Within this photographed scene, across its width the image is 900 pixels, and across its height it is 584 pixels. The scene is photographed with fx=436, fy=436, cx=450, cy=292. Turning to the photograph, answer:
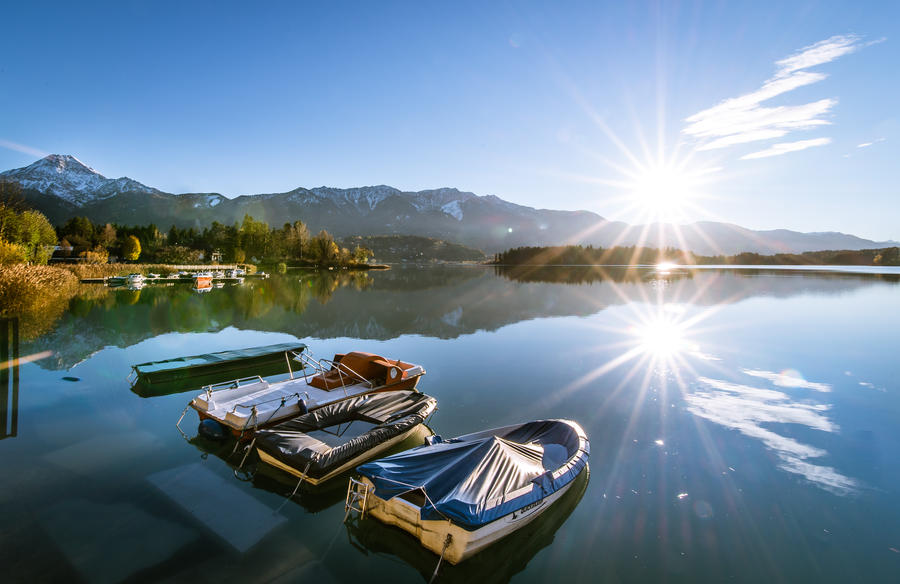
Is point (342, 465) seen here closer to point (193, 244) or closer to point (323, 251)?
point (323, 251)

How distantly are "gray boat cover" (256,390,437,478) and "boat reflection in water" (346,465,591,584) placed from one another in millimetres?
1619

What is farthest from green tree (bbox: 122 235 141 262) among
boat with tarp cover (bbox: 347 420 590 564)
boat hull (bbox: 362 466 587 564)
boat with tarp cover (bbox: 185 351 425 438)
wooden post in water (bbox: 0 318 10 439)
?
boat hull (bbox: 362 466 587 564)

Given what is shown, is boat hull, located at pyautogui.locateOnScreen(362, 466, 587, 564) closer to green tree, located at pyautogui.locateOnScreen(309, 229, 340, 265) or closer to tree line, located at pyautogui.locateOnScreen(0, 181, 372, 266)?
tree line, located at pyautogui.locateOnScreen(0, 181, 372, 266)

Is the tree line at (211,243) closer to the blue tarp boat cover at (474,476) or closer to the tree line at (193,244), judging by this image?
the tree line at (193,244)

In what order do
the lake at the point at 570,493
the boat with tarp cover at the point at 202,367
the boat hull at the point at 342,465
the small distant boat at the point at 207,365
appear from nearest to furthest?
the lake at the point at 570,493 → the boat hull at the point at 342,465 → the boat with tarp cover at the point at 202,367 → the small distant boat at the point at 207,365

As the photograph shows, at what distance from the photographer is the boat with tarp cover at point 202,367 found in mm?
17141

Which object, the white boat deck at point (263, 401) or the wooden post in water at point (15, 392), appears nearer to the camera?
the white boat deck at point (263, 401)

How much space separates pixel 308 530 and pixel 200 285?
2410 inches

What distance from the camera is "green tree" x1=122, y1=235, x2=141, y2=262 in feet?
353

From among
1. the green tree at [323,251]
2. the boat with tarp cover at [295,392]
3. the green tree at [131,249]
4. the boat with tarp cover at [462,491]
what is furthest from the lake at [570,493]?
the green tree at [323,251]

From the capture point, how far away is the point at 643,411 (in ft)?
49.0

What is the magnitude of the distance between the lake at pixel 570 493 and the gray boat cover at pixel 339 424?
73 cm

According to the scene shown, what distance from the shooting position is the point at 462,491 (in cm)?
730

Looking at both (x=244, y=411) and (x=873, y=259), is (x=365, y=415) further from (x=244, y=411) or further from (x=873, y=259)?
(x=873, y=259)
